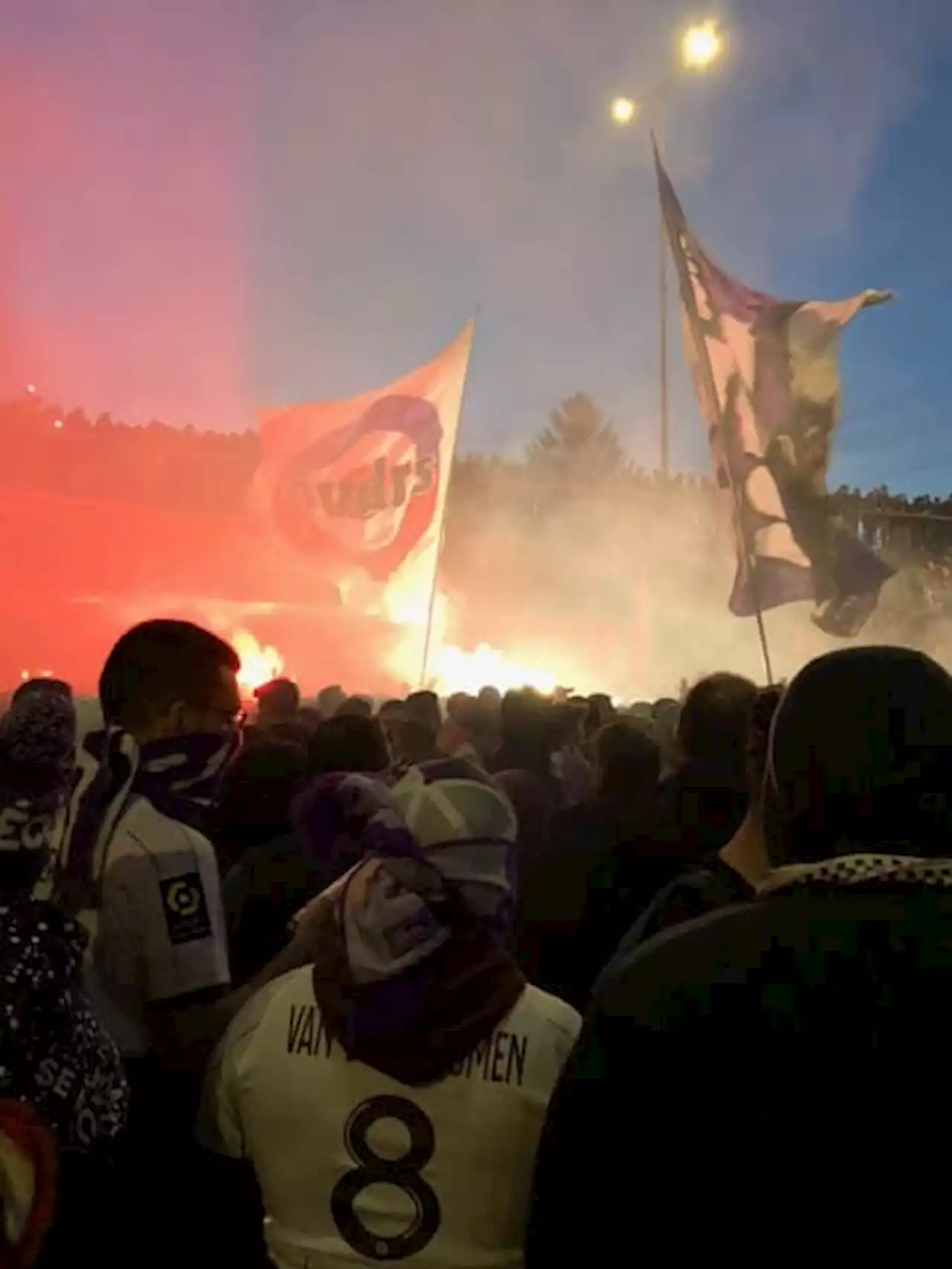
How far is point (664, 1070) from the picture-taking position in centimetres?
141

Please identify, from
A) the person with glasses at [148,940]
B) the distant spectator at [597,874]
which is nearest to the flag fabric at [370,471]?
the distant spectator at [597,874]

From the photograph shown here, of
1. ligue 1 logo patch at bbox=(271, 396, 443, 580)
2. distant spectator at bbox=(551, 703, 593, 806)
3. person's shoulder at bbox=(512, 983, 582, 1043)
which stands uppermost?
ligue 1 logo patch at bbox=(271, 396, 443, 580)

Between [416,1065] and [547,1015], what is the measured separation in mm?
230

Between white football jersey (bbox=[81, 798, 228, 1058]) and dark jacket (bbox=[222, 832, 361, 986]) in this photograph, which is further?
dark jacket (bbox=[222, 832, 361, 986])

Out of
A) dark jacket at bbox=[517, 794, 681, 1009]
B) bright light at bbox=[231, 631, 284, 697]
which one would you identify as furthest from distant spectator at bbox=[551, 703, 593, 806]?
bright light at bbox=[231, 631, 284, 697]

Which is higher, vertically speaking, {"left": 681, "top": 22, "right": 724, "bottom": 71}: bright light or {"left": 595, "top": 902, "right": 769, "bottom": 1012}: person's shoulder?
{"left": 681, "top": 22, "right": 724, "bottom": 71}: bright light

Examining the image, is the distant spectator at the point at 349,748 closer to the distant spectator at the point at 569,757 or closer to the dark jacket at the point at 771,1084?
the distant spectator at the point at 569,757

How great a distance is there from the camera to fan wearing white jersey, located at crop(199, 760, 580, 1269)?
197 cm

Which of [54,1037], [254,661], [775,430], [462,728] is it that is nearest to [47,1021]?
[54,1037]

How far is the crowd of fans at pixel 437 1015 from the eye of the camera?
1.38 metres

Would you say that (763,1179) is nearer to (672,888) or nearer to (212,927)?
(672,888)

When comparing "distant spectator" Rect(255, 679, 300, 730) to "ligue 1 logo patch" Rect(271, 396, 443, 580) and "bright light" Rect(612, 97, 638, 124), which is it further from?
"bright light" Rect(612, 97, 638, 124)

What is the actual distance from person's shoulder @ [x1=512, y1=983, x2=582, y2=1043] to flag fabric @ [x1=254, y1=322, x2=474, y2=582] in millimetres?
9287

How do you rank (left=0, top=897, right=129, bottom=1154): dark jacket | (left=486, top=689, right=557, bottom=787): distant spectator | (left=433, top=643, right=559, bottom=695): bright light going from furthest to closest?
(left=433, top=643, right=559, bottom=695): bright light, (left=486, top=689, right=557, bottom=787): distant spectator, (left=0, top=897, right=129, bottom=1154): dark jacket
